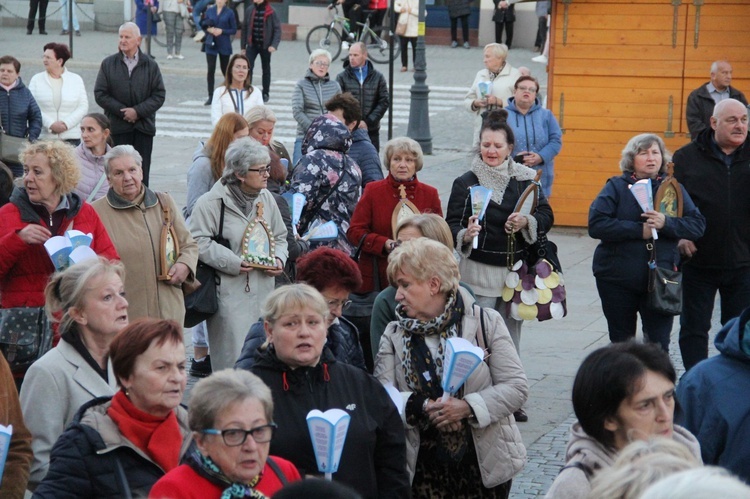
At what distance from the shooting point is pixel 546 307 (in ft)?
26.1

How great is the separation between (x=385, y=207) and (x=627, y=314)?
1804 mm

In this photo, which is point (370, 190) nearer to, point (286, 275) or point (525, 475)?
point (286, 275)

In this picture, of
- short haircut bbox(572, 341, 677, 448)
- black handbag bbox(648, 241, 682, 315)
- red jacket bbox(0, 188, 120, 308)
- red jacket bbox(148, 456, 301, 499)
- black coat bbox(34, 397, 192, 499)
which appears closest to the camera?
red jacket bbox(148, 456, 301, 499)

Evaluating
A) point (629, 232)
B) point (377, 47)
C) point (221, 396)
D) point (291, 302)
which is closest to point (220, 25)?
point (377, 47)

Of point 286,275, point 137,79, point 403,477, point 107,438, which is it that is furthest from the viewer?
point 137,79

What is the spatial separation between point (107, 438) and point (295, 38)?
29.6 meters

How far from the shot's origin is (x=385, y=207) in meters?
8.07

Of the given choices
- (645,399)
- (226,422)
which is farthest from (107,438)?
(645,399)

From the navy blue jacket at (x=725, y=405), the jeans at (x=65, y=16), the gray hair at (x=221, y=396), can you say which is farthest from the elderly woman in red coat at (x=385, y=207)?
the jeans at (x=65, y=16)

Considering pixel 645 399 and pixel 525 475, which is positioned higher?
pixel 645 399

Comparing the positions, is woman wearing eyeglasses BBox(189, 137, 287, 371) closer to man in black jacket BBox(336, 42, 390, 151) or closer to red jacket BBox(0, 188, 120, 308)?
red jacket BBox(0, 188, 120, 308)

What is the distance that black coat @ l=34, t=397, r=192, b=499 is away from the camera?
162 inches

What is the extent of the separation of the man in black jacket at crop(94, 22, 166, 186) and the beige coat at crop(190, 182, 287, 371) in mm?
6057

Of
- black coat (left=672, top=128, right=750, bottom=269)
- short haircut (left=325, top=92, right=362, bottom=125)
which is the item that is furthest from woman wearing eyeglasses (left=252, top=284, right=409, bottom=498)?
short haircut (left=325, top=92, right=362, bottom=125)
